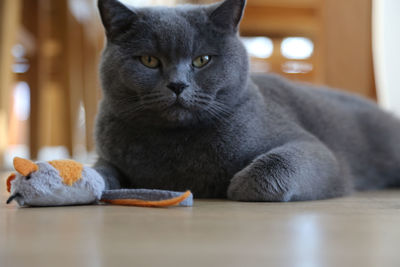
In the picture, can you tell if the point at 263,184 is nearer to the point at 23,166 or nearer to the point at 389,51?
the point at 23,166

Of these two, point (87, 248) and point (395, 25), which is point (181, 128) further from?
point (395, 25)

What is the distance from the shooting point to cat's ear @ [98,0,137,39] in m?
1.10

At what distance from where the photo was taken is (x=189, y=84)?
103 centimetres

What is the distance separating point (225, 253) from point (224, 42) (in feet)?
2.09

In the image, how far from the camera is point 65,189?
956mm

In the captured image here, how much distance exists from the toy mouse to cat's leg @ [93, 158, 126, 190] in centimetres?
11

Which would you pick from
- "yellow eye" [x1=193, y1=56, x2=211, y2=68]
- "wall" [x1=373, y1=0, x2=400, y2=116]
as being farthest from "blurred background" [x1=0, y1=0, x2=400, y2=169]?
"yellow eye" [x1=193, y1=56, x2=211, y2=68]

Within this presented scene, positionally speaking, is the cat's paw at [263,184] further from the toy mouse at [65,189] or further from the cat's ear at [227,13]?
the cat's ear at [227,13]

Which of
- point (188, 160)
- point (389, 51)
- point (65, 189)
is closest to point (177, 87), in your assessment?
point (188, 160)

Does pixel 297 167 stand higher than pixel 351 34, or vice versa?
pixel 351 34

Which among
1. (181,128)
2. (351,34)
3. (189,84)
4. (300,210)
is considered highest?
(351,34)

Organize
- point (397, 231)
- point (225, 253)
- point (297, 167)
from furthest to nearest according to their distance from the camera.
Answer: point (297, 167)
point (397, 231)
point (225, 253)

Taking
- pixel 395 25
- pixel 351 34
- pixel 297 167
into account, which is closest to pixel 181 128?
pixel 297 167

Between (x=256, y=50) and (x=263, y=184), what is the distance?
2631mm
